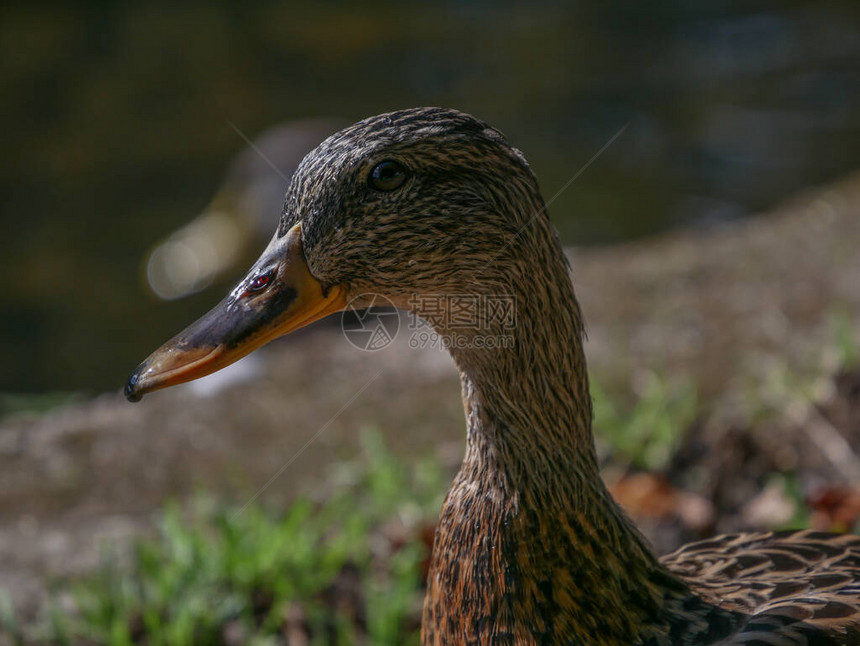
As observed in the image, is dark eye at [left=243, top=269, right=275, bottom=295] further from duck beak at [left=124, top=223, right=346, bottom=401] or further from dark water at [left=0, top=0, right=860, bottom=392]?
dark water at [left=0, top=0, right=860, bottom=392]

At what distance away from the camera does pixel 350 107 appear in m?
8.91

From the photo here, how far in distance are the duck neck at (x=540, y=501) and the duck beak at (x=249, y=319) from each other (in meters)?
0.33

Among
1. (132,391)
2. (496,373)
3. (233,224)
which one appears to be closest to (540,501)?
(496,373)

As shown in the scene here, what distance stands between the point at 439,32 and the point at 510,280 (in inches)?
337

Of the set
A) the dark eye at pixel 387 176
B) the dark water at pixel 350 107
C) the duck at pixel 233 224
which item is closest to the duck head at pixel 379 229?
the dark eye at pixel 387 176

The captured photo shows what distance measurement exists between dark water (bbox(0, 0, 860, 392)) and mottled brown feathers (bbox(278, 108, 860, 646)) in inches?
188

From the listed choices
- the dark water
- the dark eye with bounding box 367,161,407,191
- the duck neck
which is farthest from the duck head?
the dark water

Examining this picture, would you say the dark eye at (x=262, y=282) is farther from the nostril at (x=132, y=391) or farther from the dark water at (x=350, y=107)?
the dark water at (x=350, y=107)

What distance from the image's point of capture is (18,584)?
3209 millimetres

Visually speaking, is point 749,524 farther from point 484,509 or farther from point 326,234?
point 326,234

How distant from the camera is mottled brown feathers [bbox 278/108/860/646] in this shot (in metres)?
1.87

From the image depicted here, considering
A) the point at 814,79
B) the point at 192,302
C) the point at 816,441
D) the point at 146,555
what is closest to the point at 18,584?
the point at 146,555

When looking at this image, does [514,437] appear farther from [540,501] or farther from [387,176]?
[387,176]

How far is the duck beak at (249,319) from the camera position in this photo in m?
1.82
